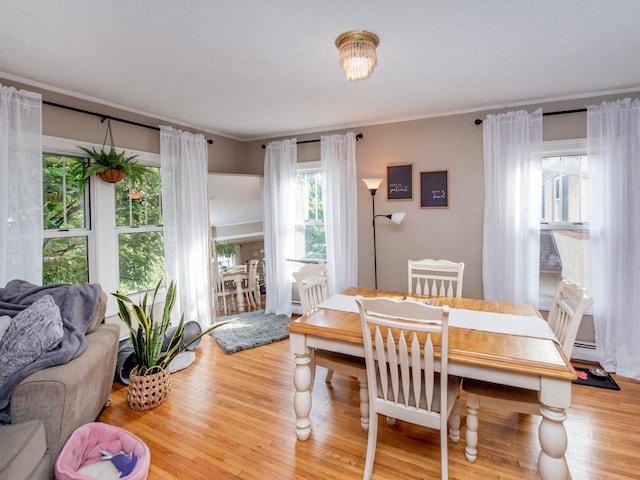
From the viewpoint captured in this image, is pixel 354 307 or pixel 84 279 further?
pixel 84 279

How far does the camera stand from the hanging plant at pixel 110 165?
2.88 metres

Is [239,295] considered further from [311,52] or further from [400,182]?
[311,52]

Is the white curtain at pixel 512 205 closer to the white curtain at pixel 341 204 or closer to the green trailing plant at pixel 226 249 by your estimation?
the white curtain at pixel 341 204

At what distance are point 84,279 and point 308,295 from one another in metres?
2.08

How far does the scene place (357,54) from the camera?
1910mm

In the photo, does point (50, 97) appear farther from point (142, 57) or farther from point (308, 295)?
point (308, 295)

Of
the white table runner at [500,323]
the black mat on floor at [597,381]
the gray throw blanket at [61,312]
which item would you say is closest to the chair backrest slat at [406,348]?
the white table runner at [500,323]

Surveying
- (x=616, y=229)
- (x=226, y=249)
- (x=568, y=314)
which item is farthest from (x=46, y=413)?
(x=616, y=229)

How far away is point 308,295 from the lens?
Answer: 2.57m

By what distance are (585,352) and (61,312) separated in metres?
4.20

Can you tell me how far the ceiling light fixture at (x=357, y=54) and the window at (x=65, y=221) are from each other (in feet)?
8.32

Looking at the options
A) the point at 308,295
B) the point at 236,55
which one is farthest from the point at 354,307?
the point at 236,55

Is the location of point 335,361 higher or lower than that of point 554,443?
higher

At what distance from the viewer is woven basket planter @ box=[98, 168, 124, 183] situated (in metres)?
2.98
